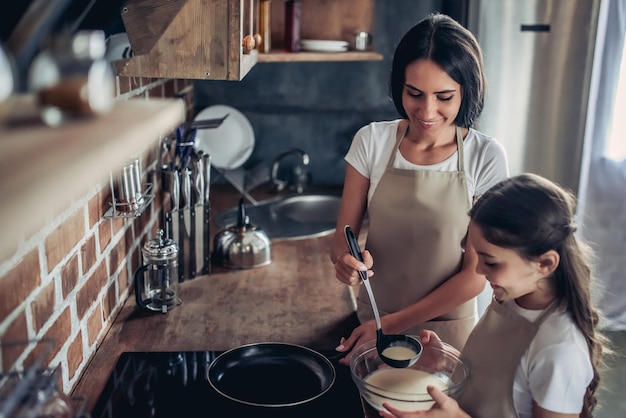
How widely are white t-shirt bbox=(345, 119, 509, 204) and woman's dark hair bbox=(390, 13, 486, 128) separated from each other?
9 cm

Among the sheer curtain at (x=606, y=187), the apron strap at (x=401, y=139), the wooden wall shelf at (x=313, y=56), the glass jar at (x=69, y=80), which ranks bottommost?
the sheer curtain at (x=606, y=187)

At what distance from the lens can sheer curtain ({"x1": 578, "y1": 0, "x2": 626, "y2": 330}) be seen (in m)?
3.67

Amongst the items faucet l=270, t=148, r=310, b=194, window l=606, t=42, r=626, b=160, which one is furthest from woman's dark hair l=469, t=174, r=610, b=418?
window l=606, t=42, r=626, b=160

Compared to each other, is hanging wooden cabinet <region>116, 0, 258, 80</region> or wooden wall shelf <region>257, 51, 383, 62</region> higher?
hanging wooden cabinet <region>116, 0, 258, 80</region>

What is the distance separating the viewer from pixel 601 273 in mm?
→ 3971

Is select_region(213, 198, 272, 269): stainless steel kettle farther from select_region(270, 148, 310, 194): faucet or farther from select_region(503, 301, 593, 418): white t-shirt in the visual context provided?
select_region(503, 301, 593, 418): white t-shirt

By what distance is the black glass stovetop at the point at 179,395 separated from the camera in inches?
53.7

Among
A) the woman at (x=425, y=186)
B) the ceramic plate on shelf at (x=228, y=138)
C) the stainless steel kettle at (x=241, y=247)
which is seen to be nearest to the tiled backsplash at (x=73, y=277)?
the stainless steel kettle at (x=241, y=247)

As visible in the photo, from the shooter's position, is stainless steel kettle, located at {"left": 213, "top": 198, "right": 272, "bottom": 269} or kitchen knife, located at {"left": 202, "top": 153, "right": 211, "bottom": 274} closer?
kitchen knife, located at {"left": 202, "top": 153, "right": 211, "bottom": 274}

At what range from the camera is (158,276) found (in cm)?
186

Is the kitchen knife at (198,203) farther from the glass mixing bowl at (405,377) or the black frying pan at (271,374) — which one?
the glass mixing bowl at (405,377)

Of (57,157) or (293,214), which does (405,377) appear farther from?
(293,214)

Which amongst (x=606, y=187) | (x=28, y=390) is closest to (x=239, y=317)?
(x=28, y=390)

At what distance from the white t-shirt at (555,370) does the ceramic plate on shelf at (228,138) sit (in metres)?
2.17
